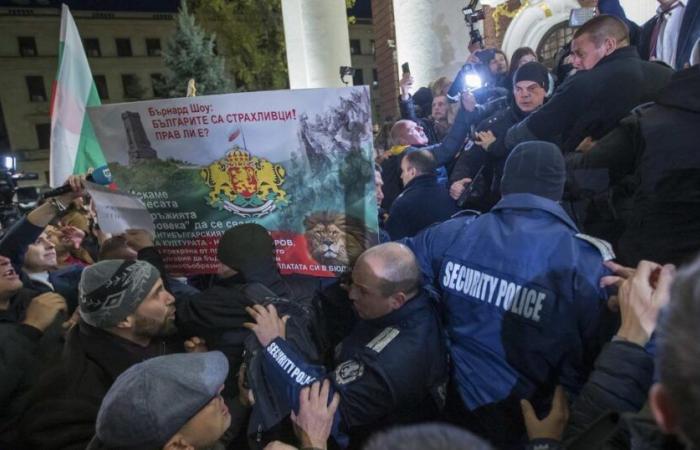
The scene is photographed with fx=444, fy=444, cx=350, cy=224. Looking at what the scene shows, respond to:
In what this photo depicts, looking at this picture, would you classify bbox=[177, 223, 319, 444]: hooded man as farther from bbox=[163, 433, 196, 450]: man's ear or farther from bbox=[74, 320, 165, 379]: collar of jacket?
bbox=[163, 433, 196, 450]: man's ear

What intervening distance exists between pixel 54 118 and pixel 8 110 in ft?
130

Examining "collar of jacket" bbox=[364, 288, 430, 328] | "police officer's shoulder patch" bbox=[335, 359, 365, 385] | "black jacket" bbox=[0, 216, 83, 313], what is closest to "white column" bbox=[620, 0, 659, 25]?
"collar of jacket" bbox=[364, 288, 430, 328]

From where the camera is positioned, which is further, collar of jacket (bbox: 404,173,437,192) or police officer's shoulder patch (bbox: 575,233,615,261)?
collar of jacket (bbox: 404,173,437,192)

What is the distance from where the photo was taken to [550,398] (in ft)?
5.64

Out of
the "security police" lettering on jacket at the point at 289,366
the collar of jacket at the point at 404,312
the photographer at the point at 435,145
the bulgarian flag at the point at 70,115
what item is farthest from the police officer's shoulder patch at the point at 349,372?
the bulgarian flag at the point at 70,115

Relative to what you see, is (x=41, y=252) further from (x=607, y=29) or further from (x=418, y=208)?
(x=607, y=29)

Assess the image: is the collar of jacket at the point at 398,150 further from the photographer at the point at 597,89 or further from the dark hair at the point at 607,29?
the dark hair at the point at 607,29

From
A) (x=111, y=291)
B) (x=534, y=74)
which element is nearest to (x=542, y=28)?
(x=534, y=74)

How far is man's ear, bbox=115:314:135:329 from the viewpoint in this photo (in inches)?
A: 75.9

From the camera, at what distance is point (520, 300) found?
1688 millimetres

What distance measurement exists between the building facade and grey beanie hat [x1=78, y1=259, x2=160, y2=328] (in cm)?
3757

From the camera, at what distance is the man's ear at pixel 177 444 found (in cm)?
129

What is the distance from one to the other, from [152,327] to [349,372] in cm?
94

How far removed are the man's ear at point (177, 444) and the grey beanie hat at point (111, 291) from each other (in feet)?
2.60
